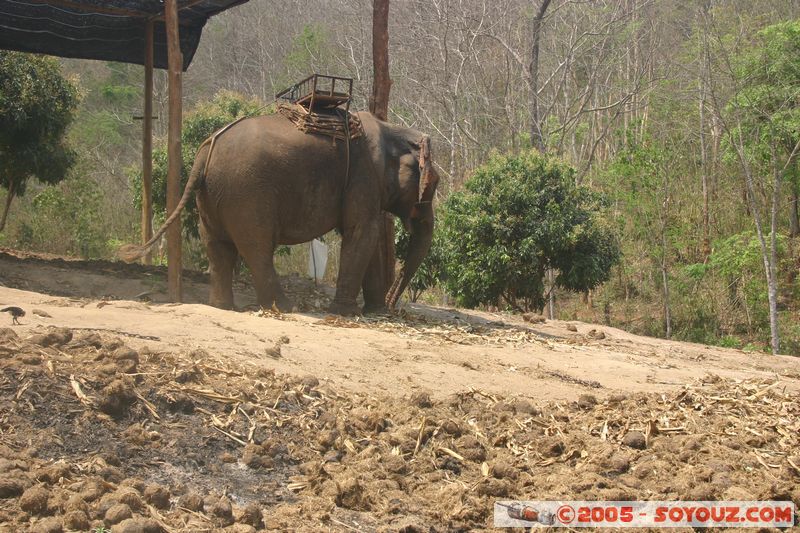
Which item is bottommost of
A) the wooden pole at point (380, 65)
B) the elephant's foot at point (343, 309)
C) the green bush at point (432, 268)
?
the elephant's foot at point (343, 309)

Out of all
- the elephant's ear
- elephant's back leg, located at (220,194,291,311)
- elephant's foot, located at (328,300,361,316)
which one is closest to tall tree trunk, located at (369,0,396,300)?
the elephant's ear

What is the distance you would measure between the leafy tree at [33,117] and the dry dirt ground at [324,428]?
6.13m

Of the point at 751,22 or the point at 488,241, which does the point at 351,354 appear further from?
the point at 751,22

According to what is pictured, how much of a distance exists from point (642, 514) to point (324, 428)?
194 cm

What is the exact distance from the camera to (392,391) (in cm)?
693

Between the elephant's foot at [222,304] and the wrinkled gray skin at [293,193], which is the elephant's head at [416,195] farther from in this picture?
the elephant's foot at [222,304]

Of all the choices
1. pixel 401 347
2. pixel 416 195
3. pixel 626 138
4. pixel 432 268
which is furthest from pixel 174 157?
pixel 626 138

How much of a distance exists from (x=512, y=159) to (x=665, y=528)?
10.1 metres

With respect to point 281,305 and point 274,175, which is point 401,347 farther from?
point 274,175

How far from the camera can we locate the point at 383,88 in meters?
12.8

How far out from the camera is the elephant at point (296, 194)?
10.1 metres

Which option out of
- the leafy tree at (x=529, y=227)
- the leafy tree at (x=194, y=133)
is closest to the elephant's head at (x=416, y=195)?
the leafy tree at (x=529, y=227)

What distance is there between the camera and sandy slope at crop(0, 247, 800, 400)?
23.4 feet

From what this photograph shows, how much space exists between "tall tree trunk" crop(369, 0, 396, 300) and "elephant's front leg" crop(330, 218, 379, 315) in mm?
1517
